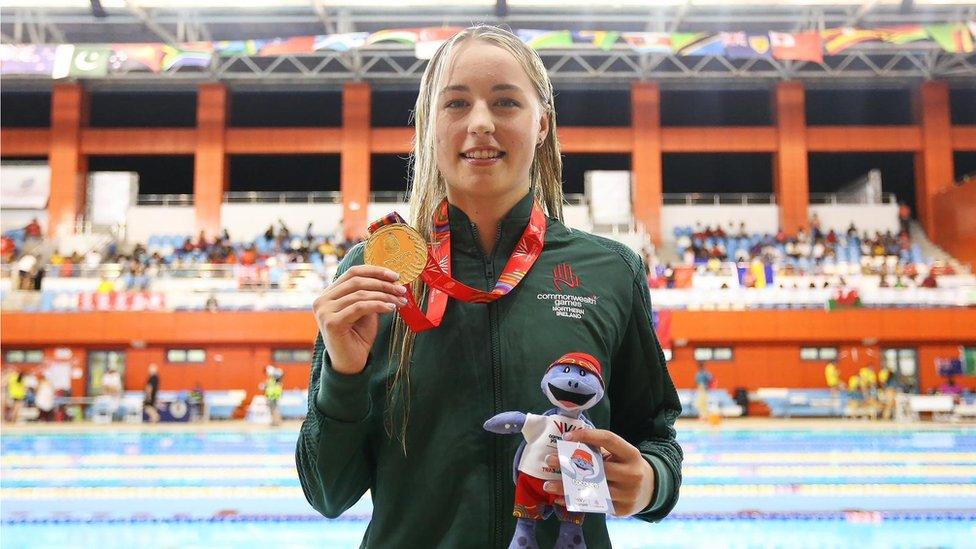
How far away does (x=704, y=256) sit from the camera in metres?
18.1

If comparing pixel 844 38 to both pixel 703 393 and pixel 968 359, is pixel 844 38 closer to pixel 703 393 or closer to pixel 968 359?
pixel 968 359

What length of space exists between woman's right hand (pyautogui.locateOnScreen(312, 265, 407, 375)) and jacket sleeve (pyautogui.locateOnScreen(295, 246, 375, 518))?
0.10ft

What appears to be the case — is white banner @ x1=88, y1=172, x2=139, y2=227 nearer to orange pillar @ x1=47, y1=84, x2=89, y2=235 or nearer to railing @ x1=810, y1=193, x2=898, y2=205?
orange pillar @ x1=47, y1=84, x2=89, y2=235

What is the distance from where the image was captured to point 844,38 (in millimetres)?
15992

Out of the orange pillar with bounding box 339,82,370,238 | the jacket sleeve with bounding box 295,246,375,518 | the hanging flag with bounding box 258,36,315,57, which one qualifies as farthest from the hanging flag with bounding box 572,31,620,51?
the jacket sleeve with bounding box 295,246,375,518

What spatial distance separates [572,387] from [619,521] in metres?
5.50

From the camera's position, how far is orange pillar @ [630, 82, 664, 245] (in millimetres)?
20062

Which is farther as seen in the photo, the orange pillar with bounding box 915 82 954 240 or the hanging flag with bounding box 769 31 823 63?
the orange pillar with bounding box 915 82 954 240

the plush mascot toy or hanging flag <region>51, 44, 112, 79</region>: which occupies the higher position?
hanging flag <region>51, 44, 112, 79</region>

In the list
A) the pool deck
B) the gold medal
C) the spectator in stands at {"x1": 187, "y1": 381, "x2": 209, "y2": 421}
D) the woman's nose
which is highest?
the woman's nose

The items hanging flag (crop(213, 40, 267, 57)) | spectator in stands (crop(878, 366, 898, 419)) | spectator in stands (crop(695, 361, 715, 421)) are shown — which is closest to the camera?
spectator in stands (crop(695, 361, 715, 421))

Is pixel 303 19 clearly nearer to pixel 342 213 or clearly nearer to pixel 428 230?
pixel 342 213

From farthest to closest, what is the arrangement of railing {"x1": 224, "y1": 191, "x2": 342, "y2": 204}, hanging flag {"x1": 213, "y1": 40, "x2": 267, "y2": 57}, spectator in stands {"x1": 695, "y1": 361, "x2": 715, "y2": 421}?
railing {"x1": 224, "y1": 191, "x2": 342, "y2": 204}
hanging flag {"x1": 213, "y1": 40, "x2": 267, "y2": 57}
spectator in stands {"x1": 695, "y1": 361, "x2": 715, "y2": 421}

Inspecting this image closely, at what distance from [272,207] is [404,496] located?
19.9m
